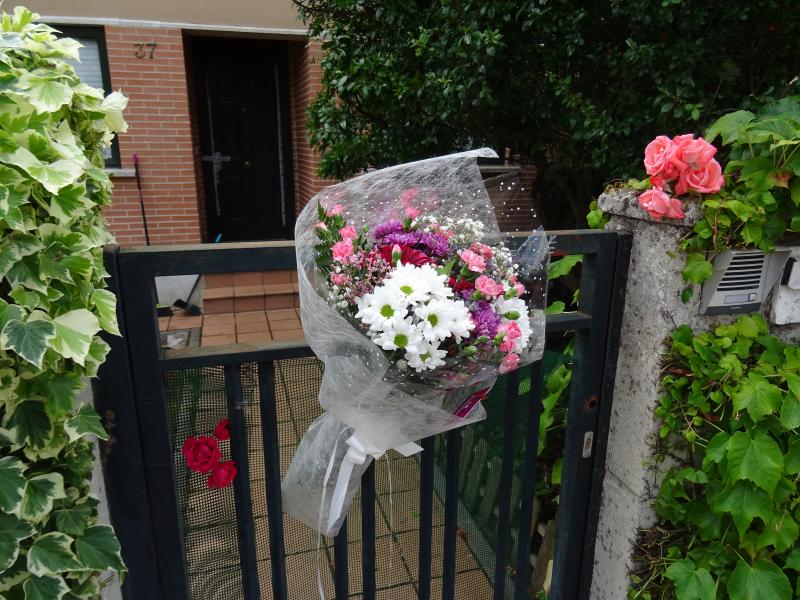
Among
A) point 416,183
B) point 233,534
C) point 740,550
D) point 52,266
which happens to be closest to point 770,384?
point 740,550

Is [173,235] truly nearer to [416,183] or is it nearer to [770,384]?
[416,183]

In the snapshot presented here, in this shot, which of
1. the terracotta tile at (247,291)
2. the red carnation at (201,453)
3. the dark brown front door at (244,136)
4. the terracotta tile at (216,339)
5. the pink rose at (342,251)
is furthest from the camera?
the dark brown front door at (244,136)

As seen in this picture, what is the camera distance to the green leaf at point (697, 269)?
1597 millimetres

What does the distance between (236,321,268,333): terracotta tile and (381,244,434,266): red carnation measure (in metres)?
4.34

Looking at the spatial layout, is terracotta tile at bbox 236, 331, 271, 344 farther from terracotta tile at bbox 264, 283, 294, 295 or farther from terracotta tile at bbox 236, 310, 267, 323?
terracotta tile at bbox 264, 283, 294, 295

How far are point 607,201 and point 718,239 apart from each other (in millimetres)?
378

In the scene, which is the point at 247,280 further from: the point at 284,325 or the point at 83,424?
the point at 83,424

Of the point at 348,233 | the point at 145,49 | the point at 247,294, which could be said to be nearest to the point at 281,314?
the point at 247,294

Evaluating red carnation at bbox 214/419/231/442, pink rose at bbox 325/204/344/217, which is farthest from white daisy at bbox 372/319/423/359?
red carnation at bbox 214/419/231/442

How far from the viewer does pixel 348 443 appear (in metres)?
1.42

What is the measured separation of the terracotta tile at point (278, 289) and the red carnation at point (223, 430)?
419cm

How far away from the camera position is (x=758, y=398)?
5.03 feet

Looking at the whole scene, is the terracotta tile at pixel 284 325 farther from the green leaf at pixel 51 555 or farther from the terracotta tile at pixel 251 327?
the green leaf at pixel 51 555

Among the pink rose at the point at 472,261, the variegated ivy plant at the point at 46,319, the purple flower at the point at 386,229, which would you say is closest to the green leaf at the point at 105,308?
the variegated ivy plant at the point at 46,319
